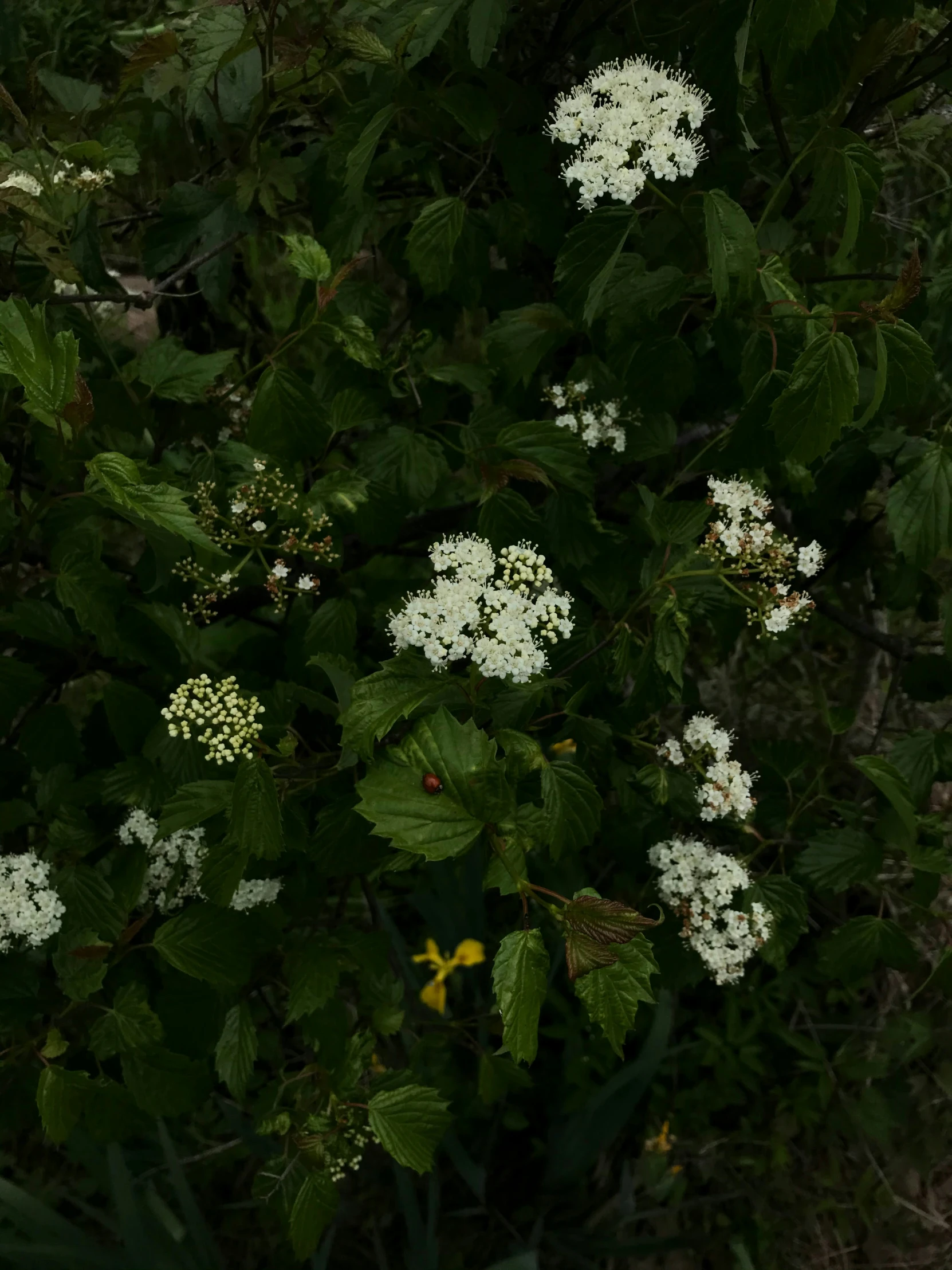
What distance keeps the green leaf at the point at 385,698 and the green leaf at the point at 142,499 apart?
0.21 m

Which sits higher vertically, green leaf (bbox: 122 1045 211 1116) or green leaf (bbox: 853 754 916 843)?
green leaf (bbox: 853 754 916 843)

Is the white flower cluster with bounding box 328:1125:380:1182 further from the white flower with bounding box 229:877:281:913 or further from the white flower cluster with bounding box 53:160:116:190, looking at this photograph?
the white flower cluster with bounding box 53:160:116:190

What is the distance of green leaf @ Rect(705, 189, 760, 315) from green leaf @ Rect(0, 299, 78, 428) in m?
0.64

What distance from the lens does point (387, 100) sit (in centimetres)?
122

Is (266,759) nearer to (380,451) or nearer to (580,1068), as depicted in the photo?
(380,451)

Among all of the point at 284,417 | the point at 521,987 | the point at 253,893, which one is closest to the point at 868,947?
the point at 521,987

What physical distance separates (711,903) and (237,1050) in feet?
2.37

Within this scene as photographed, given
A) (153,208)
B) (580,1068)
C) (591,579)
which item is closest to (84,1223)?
(580,1068)

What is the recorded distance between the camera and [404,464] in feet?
4.34

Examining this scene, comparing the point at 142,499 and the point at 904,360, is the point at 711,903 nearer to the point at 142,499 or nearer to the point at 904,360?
the point at 904,360

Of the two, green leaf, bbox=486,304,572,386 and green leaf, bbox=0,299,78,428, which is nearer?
green leaf, bbox=0,299,78,428

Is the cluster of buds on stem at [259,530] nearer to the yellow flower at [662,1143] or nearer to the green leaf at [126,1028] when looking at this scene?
the green leaf at [126,1028]

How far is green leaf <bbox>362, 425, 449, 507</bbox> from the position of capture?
1.32 metres

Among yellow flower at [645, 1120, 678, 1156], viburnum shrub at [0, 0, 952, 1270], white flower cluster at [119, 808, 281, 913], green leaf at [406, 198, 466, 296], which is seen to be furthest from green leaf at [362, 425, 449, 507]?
yellow flower at [645, 1120, 678, 1156]
